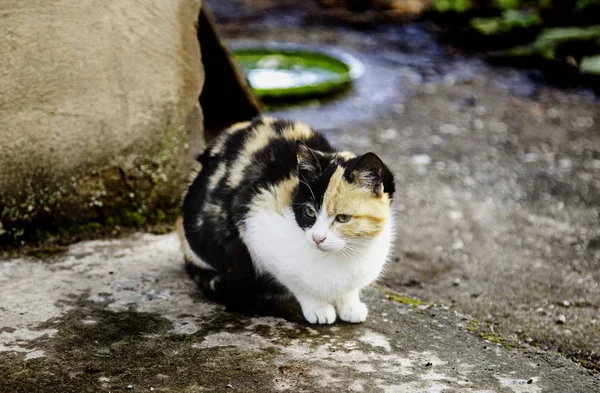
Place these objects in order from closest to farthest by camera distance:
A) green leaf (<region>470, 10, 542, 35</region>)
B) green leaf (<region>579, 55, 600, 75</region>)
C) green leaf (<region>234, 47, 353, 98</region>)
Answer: green leaf (<region>234, 47, 353, 98</region>), green leaf (<region>579, 55, 600, 75</region>), green leaf (<region>470, 10, 542, 35</region>)

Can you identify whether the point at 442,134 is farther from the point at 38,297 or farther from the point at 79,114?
the point at 38,297

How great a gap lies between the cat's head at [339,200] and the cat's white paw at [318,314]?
13.3 inches

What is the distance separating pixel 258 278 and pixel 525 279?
1511 mm

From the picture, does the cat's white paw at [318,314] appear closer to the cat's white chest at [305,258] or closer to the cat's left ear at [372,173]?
the cat's white chest at [305,258]

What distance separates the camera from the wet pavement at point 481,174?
398 cm

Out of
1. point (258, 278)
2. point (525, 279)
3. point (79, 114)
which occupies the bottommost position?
point (525, 279)

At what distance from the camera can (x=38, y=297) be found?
3.54 m

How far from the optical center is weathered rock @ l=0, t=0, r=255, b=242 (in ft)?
12.6

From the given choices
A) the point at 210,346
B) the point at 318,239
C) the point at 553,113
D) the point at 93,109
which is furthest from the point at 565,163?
the point at 210,346

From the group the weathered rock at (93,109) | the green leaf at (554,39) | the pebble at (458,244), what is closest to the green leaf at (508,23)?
the green leaf at (554,39)

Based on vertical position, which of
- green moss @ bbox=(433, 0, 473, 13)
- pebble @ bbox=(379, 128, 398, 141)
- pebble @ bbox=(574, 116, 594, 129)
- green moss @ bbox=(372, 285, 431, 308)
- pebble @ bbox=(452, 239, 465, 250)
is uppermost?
green moss @ bbox=(433, 0, 473, 13)

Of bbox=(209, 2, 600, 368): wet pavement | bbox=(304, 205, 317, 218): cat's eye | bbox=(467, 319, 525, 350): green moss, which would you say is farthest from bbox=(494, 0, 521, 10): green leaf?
bbox=(304, 205, 317, 218): cat's eye

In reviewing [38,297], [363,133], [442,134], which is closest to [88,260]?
[38,297]

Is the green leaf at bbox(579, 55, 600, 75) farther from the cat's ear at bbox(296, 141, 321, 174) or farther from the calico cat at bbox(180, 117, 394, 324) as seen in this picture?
the cat's ear at bbox(296, 141, 321, 174)
